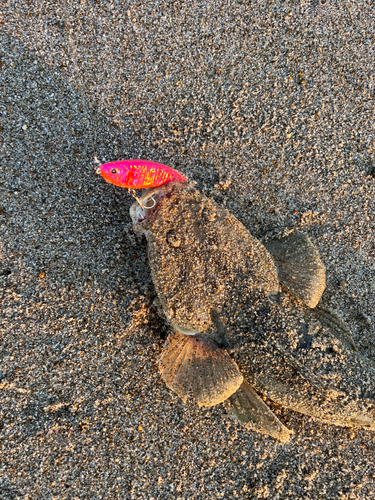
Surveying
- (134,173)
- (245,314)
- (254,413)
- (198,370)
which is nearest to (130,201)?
(134,173)

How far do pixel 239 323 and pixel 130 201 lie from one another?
165 cm

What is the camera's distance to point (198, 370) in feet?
10.6

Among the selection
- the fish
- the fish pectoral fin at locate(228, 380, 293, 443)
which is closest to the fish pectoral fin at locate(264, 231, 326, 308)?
the fish

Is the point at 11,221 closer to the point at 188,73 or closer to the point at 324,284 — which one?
the point at 188,73

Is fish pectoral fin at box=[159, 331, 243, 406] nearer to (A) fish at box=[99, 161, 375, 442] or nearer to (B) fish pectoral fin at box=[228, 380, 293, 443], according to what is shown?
(A) fish at box=[99, 161, 375, 442]

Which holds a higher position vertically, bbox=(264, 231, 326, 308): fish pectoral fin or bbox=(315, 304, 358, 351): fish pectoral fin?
bbox=(264, 231, 326, 308): fish pectoral fin

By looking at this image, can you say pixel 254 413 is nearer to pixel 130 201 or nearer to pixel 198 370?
pixel 198 370

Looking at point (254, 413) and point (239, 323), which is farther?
point (254, 413)

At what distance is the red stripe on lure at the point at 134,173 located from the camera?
9.28 ft

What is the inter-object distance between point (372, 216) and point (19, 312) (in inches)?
148

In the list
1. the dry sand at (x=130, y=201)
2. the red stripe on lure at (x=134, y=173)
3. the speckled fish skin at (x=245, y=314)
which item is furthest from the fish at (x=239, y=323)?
the dry sand at (x=130, y=201)

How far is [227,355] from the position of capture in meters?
3.15

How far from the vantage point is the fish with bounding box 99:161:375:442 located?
2.90 m

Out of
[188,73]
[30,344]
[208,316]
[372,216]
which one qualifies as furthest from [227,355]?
[188,73]
